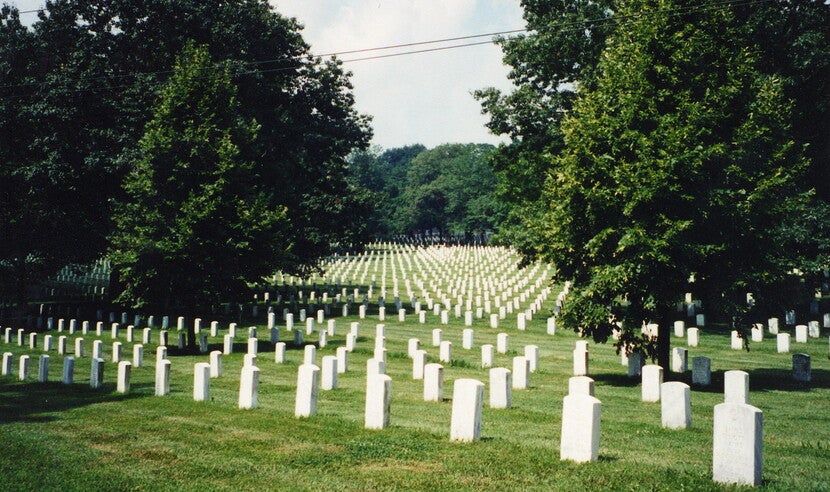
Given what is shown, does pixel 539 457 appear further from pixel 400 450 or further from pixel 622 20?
pixel 622 20

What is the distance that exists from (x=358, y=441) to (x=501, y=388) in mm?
3795

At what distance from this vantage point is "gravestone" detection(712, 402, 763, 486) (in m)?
6.94

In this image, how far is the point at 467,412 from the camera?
29.8 feet

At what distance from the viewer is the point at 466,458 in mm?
8125

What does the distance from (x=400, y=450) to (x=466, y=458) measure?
889 millimetres

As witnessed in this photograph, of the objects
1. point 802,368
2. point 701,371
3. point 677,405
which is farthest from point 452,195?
point 677,405

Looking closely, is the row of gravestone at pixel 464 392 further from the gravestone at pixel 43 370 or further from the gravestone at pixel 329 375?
the gravestone at pixel 43 370

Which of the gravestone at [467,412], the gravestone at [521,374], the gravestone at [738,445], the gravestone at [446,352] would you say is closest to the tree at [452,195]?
the gravestone at [446,352]

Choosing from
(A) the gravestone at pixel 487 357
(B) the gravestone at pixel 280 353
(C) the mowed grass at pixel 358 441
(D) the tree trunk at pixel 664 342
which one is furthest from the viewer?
(B) the gravestone at pixel 280 353

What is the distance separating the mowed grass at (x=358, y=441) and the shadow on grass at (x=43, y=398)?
0.15 ft

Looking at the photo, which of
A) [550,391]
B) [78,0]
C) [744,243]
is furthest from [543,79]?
[78,0]

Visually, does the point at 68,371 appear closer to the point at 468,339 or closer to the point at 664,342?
the point at 468,339

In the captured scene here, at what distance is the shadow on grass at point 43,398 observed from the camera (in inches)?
497

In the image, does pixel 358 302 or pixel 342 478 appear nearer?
pixel 342 478
